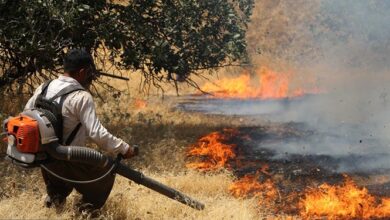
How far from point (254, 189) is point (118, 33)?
4303 mm

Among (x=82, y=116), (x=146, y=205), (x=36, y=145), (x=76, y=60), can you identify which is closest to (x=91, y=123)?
(x=82, y=116)

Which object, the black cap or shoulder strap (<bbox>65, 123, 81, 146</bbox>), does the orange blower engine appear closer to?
shoulder strap (<bbox>65, 123, 81, 146</bbox>)

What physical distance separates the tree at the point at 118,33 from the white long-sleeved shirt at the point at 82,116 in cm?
396

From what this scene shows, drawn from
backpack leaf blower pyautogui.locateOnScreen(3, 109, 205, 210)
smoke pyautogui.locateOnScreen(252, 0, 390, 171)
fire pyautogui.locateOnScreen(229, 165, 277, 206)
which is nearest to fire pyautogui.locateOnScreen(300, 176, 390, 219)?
fire pyautogui.locateOnScreen(229, 165, 277, 206)

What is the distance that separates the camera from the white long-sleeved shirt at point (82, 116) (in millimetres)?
4207

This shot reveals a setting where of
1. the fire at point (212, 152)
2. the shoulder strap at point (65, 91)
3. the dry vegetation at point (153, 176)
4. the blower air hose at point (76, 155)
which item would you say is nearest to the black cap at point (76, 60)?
the shoulder strap at point (65, 91)

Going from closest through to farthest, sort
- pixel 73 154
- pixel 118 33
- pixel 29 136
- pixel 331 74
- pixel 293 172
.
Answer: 1. pixel 29 136
2. pixel 73 154
3. pixel 293 172
4. pixel 118 33
5. pixel 331 74

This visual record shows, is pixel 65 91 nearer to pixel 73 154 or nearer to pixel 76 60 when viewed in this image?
pixel 76 60

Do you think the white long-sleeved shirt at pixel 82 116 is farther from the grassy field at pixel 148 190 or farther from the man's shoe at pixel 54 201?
the grassy field at pixel 148 190

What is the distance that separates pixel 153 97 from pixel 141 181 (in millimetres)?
14023

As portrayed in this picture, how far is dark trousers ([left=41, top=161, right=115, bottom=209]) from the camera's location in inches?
174

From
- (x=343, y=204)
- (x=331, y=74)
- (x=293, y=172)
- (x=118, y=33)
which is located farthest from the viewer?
(x=331, y=74)

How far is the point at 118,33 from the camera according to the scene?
933cm

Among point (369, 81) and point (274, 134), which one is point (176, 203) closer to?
point (274, 134)
